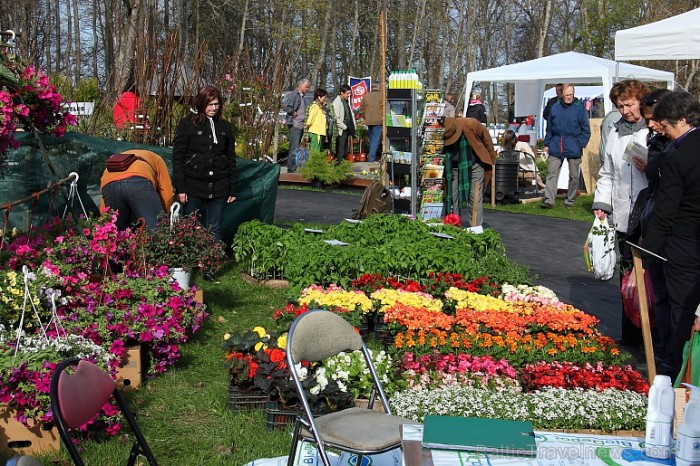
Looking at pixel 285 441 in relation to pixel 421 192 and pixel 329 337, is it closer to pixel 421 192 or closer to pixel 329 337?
pixel 329 337

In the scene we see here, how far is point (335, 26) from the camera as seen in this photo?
43406 millimetres

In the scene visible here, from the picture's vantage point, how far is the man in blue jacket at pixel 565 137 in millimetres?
15210

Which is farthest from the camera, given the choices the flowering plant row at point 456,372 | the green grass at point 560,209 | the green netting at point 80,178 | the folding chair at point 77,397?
the green grass at point 560,209

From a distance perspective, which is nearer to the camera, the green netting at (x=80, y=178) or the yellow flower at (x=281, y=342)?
the yellow flower at (x=281, y=342)

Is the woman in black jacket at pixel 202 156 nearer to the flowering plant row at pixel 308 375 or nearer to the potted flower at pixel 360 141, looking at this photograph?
the flowering plant row at pixel 308 375

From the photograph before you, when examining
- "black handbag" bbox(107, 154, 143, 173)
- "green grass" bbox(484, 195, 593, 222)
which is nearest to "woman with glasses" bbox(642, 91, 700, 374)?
"black handbag" bbox(107, 154, 143, 173)

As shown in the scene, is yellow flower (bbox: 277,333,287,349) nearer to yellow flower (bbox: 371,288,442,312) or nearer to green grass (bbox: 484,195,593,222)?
yellow flower (bbox: 371,288,442,312)

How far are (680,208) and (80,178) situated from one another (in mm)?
5713

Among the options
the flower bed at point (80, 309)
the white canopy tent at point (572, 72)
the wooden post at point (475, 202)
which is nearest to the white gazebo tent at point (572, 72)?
the white canopy tent at point (572, 72)

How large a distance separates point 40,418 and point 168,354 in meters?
1.47

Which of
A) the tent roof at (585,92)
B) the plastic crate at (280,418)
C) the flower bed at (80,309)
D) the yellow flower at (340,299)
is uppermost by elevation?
the tent roof at (585,92)

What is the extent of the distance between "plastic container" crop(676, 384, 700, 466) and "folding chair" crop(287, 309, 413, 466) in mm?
1257

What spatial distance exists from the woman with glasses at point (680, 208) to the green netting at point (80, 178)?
4.50 metres

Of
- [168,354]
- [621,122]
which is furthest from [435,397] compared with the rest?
[621,122]
